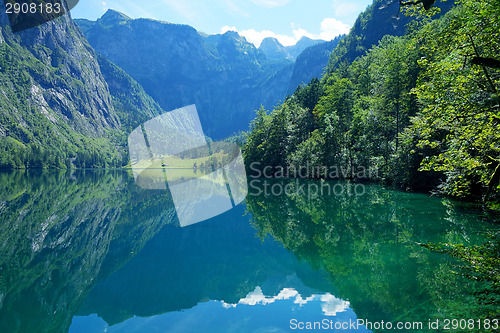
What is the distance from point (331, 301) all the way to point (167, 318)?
524cm

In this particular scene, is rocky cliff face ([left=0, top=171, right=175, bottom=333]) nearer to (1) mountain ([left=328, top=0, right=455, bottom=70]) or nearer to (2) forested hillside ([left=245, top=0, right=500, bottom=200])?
(2) forested hillside ([left=245, top=0, right=500, bottom=200])

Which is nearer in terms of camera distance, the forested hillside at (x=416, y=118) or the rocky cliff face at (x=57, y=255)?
the rocky cliff face at (x=57, y=255)

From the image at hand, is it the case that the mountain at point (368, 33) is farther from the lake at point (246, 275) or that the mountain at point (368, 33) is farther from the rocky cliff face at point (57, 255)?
the rocky cliff face at point (57, 255)

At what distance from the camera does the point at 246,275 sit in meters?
11.8

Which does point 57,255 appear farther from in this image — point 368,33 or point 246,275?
point 368,33

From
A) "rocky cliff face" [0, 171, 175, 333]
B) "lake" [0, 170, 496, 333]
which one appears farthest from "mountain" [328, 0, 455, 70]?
"rocky cliff face" [0, 171, 175, 333]

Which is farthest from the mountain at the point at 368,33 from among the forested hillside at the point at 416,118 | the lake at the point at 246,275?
the lake at the point at 246,275

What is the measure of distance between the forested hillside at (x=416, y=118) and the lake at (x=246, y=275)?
3.35 m

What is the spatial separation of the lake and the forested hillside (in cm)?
335

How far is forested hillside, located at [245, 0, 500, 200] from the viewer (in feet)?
32.0

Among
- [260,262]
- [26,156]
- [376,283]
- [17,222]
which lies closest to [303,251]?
[260,262]

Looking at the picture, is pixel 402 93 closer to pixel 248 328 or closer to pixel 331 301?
pixel 331 301

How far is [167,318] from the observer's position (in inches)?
340

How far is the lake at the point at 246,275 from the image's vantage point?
8188 mm
